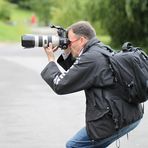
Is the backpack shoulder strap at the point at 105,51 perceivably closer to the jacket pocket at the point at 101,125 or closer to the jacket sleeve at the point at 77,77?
the jacket sleeve at the point at 77,77

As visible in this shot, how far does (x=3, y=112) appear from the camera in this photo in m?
12.2

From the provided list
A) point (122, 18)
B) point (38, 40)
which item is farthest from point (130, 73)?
point (122, 18)

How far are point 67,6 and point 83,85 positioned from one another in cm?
3819

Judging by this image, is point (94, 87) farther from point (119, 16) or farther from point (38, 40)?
point (119, 16)

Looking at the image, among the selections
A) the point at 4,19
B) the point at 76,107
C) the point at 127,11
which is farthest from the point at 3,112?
the point at 4,19

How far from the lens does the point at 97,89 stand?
17.3ft

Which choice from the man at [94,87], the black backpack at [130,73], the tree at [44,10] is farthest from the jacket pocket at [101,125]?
the tree at [44,10]

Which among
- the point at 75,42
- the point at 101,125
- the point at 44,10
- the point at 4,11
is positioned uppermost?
the point at 44,10

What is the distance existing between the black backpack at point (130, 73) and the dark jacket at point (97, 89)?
0.05m

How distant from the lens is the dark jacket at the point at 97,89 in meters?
5.24

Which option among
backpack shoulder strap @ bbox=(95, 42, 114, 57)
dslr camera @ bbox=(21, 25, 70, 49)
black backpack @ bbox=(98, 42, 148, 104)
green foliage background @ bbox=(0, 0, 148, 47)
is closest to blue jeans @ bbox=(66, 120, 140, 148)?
black backpack @ bbox=(98, 42, 148, 104)

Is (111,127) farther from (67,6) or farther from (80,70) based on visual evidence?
(67,6)

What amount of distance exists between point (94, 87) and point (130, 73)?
0.32m

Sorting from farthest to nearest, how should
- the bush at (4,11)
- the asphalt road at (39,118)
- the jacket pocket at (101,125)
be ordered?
the bush at (4,11) → the asphalt road at (39,118) → the jacket pocket at (101,125)
